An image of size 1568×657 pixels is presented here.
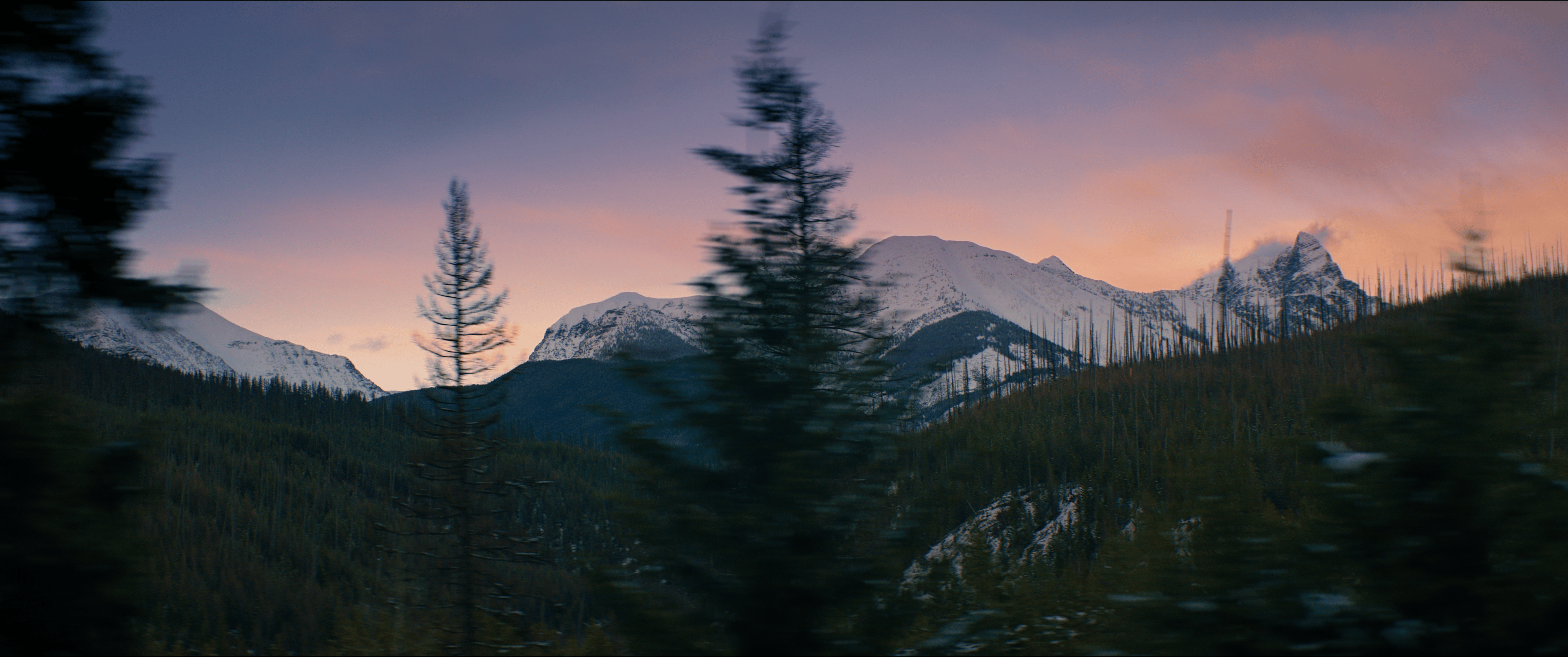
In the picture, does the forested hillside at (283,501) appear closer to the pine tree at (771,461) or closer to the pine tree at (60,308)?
the pine tree at (60,308)

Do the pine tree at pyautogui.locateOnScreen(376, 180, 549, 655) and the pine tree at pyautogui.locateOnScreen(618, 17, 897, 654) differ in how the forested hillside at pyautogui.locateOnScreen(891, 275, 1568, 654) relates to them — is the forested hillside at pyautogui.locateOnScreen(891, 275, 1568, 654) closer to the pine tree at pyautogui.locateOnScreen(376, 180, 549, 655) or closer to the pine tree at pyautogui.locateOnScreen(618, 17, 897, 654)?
the pine tree at pyautogui.locateOnScreen(618, 17, 897, 654)

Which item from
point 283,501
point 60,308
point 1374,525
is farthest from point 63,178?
point 283,501

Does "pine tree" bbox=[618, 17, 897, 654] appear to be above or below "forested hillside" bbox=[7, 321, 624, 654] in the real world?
above

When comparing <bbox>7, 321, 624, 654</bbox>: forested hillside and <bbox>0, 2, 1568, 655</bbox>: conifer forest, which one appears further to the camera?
<bbox>7, 321, 624, 654</bbox>: forested hillside

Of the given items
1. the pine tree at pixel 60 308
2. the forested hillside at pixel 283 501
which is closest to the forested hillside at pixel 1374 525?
the pine tree at pixel 60 308

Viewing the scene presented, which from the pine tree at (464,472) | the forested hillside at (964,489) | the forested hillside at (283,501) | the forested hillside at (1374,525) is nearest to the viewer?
the forested hillside at (1374,525)

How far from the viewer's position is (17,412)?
7.21 m

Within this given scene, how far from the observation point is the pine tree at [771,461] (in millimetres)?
5832

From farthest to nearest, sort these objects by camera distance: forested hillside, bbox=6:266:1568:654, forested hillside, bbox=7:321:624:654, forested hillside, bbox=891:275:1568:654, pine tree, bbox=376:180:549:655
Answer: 1. forested hillside, bbox=7:321:624:654
2. pine tree, bbox=376:180:549:655
3. forested hillside, bbox=6:266:1568:654
4. forested hillside, bbox=891:275:1568:654

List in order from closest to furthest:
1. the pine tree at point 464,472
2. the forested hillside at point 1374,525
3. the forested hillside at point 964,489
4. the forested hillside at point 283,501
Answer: the forested hillside at point 1374,525 → the forested hillside at point 964,489 → the pine tree at point 464,472 → the forested hillside at point 283,501

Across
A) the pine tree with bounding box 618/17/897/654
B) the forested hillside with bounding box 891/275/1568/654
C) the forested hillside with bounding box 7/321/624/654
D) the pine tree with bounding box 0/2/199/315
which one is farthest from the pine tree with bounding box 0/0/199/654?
the forested hillside with bounding box 7/321/624/654

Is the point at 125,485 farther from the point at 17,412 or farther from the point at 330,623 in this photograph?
the point at 330,623

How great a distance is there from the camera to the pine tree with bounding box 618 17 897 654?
5.83 metres

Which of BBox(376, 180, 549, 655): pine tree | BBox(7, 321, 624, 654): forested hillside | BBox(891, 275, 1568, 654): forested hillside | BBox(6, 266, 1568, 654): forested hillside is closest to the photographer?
BBox(891, 275, 1568, 654): forested hillside
